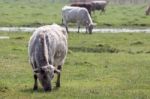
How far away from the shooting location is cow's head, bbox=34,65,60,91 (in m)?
12.9

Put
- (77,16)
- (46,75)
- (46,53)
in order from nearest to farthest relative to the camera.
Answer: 1. (46,75)
2. (46,53)
3. (77,16)

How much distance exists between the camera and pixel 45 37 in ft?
44.6

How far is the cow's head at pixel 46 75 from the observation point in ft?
42.2

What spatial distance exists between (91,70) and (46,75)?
5086 millimetres

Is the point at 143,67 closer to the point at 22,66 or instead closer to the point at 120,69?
the point at 120,69

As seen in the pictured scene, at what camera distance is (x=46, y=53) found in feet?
43.0

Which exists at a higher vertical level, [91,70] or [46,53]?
[46,53]

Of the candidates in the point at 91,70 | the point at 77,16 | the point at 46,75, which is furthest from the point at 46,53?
the point at 77,16

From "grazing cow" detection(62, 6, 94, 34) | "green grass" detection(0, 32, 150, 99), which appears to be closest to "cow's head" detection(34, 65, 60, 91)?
"green grass" detection(0, 32, 150, 99)

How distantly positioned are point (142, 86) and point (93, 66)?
14.7 ft

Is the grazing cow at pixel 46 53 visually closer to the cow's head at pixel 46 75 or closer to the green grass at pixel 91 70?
the cow's head at pixel 46 75

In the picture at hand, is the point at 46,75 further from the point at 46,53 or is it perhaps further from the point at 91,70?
the point at 91,70

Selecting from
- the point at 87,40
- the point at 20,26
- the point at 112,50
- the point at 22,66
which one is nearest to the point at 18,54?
the point at 22,66

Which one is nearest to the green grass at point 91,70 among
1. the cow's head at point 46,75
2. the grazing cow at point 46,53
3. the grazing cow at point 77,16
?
the cow's head at point 46,75
